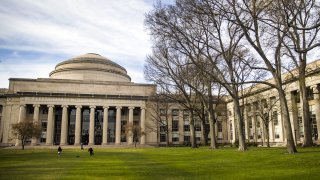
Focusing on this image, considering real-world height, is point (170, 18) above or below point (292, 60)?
above

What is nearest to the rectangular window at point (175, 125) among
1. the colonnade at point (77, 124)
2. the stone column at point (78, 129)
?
the colonnade at point (77, 124)

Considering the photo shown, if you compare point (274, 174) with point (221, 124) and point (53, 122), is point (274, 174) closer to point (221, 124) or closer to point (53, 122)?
point (53, 122)

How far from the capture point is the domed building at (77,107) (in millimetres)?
78438

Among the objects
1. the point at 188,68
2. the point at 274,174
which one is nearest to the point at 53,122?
the point at 188,68

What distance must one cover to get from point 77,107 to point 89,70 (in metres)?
14.2

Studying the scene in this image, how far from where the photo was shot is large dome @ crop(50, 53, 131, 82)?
89.8m

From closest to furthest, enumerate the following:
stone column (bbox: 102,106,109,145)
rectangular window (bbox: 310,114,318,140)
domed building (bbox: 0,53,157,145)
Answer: rectangular window (bbox: 310,114,318,140) < domed building (bbox: 0,53,157,145) < stone column (bbox: 102,106,109,145)

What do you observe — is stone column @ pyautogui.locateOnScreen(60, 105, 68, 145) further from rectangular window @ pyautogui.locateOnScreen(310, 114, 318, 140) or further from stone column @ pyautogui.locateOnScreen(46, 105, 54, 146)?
rectangular window @ pyautogui.locateOnScreen(310, 114, 318, 140)

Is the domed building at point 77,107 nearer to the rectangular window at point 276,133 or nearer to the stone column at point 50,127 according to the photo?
the stone column at point 50,127

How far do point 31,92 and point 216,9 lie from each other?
216ft

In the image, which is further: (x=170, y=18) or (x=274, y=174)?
(x=170, y=18)

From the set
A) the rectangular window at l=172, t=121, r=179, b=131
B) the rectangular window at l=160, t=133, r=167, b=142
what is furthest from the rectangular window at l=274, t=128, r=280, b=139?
the rectangular window at l=160, t=133, r=167, b=142

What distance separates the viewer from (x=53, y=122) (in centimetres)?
8062

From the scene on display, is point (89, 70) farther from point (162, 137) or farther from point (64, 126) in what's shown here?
point (162, 137)
